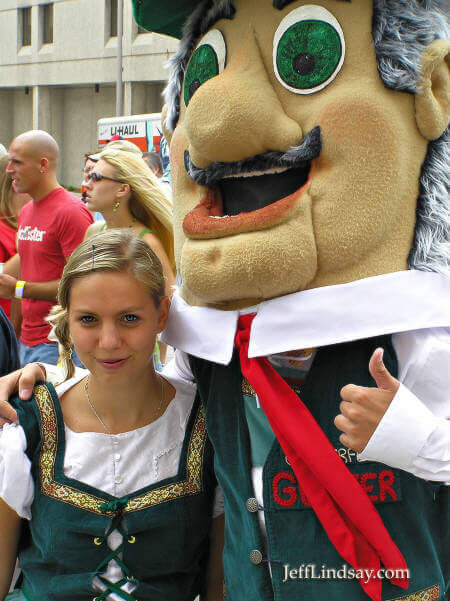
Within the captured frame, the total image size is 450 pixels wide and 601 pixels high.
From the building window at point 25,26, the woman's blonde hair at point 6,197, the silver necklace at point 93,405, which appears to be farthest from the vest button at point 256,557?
the building window at point 25,26

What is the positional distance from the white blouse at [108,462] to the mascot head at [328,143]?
Result: 0.50 metres

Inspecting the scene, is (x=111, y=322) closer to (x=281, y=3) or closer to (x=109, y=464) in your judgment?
(x=109, y=464)

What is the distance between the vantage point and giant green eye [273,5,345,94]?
163 cm

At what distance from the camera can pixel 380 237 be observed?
1.66 m

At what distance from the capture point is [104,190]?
413 centimetres

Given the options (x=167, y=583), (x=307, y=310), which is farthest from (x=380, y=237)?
(x=167, y=583)

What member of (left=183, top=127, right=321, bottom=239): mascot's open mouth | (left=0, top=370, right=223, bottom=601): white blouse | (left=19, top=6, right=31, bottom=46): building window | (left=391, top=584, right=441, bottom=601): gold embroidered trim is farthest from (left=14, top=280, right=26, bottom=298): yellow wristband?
(left=19, top=6, right=31, bottom=46): building window

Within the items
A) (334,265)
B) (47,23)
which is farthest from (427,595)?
(47,23)

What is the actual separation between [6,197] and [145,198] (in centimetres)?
150

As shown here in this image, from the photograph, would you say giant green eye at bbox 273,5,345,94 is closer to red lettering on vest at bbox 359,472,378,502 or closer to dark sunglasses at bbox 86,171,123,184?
red lettering on vest at bbox 359,472,378,502

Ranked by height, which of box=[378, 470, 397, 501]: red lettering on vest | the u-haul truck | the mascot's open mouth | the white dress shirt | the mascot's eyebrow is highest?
the mascot's eyebrow

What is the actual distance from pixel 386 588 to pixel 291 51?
4.26 ft

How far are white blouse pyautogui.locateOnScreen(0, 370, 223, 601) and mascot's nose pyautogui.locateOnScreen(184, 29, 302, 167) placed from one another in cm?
80

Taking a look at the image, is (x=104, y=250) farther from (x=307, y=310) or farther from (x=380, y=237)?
(x=380, y=237)
